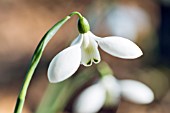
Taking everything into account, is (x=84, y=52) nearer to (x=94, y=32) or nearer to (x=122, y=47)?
(x=122, y=47)

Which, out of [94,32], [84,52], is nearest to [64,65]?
[84,52]

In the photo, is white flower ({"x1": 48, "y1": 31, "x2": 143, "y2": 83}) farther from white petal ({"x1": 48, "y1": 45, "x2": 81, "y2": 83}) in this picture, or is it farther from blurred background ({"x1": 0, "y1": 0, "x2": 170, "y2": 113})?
blurred background ({"x1": 0, "y1": 0, "x2": 170, "y2": 113})

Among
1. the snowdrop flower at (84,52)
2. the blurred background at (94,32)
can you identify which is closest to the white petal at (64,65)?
the snowdrop flower at (84,52)

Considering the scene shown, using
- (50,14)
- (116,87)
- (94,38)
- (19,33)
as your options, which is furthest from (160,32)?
(94,38)

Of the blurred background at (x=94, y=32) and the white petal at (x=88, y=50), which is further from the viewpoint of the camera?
the blurred background at (x=94, y=32)

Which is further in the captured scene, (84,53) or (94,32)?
(94,32)

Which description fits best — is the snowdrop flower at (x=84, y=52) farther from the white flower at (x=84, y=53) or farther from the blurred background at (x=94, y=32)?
the blurred background at (x=94, y=32)

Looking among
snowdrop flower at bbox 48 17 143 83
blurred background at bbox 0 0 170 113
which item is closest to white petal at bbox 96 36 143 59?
snowdrop flower at bbox 48 17 143 83

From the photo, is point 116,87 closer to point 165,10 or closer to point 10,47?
point 10,47
